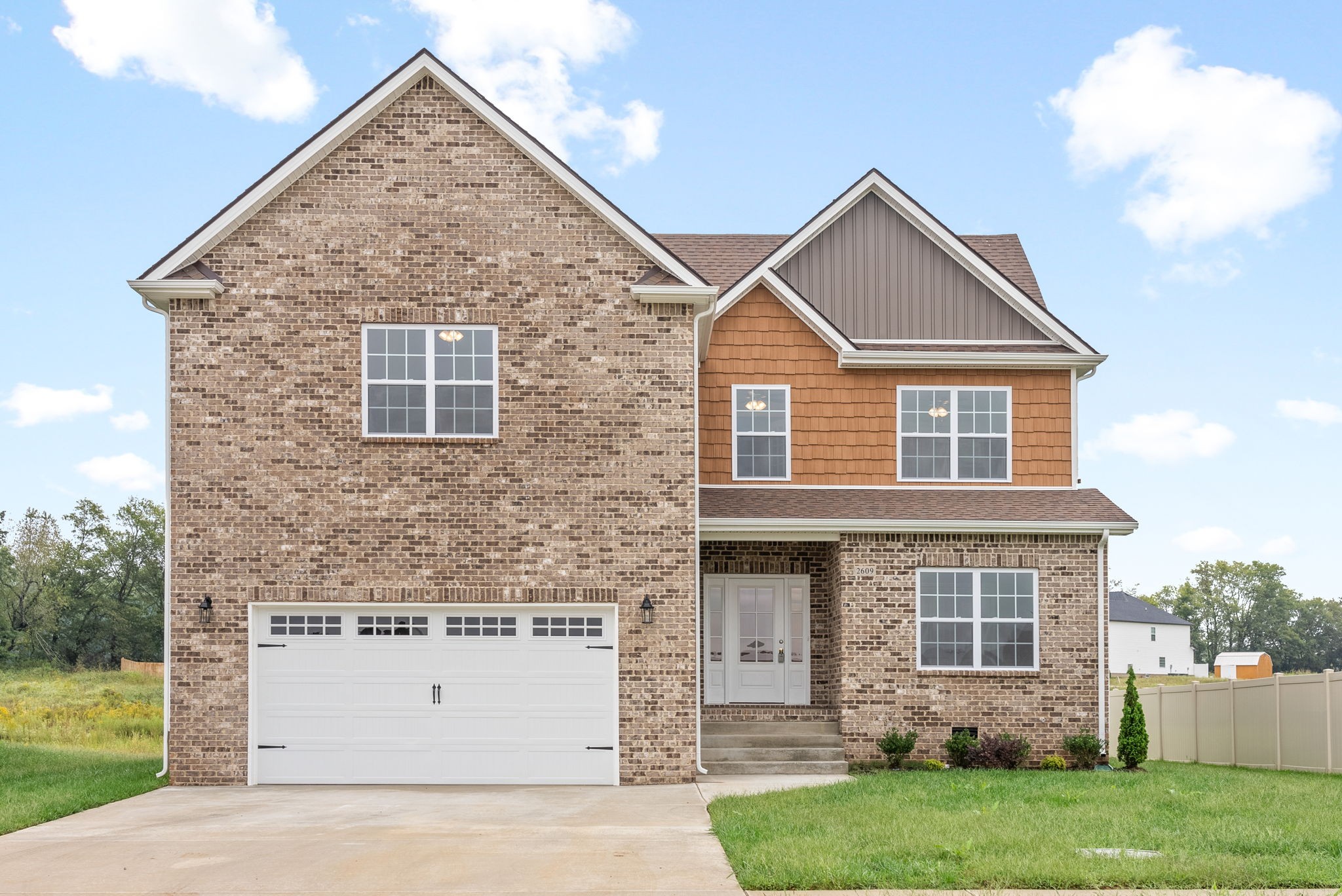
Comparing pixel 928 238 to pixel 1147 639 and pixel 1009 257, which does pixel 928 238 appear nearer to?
pixel 1009 257

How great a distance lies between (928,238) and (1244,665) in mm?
29085

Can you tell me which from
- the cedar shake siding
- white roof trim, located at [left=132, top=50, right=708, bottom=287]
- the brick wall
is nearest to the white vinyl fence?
the brick wall

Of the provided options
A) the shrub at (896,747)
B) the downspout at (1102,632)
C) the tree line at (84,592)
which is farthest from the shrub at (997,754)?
the tree line at (84,592)

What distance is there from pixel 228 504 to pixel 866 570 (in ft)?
28.7

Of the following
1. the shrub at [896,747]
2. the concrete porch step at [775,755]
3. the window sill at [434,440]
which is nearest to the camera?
the window sill at [434,440]

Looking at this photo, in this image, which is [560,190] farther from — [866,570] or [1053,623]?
[1053,623]

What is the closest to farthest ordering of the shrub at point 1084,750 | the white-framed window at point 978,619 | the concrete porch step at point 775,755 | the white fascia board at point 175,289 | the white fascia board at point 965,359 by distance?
the white fascia board at point 175,289
the concrete porch step at point 775,755
the shrub at point 1084,750
the white-framed window at point 978,619
the white fascia board at point 965,359

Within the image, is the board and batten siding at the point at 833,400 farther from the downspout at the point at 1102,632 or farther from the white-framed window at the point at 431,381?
the white-framed window at the point at 431,381

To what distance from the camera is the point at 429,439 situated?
15.6m

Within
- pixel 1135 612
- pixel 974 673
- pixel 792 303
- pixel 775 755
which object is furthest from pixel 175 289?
pixel 1135 612

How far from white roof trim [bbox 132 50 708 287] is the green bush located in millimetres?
8973

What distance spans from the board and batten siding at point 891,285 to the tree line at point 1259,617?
64132mm

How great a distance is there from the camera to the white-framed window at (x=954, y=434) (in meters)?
19.2

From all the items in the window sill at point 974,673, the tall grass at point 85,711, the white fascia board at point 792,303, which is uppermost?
the white fascia board at point 792,303
